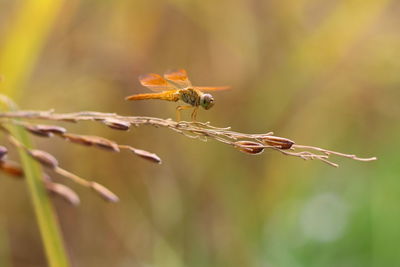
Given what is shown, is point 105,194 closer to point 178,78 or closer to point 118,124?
point 118,124

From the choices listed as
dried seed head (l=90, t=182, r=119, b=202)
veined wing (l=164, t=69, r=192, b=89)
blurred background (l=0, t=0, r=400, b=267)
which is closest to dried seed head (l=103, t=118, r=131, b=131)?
dried seed head (l=90, t=182, r=119, b=202)

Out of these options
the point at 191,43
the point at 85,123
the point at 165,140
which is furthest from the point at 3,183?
the point at 191,43

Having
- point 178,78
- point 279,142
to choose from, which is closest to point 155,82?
point 178,78

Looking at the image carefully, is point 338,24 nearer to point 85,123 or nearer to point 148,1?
point 148,1

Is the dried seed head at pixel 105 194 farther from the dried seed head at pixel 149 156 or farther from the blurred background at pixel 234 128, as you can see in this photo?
the blurred background at pixel 234 128

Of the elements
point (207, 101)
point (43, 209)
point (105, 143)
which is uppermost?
point (207, 101)

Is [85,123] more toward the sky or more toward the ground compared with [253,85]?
more toward the ground
